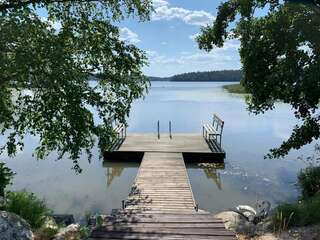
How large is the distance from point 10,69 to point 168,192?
6123 millimetres

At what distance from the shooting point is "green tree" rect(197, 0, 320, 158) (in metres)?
6.59

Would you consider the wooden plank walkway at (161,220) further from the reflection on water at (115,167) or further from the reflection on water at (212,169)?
the reflection on water at (115,167)

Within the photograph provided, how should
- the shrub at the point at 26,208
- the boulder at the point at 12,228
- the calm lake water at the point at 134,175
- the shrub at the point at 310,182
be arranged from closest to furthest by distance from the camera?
the boulder at the point at 12,228
the shrub at the point at 26,208
the shrub at the point at 310,182
the calm lake water at the point at 134,175

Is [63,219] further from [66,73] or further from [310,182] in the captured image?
[310,182]

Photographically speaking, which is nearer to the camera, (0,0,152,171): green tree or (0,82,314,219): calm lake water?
(0,0,152,171): green tree

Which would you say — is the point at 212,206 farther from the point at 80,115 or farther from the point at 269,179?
the point at 80,115

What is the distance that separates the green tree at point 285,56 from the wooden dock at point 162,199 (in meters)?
2.37

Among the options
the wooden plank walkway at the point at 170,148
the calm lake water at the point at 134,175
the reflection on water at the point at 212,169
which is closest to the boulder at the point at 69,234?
the calm lake water at the point at 134,175

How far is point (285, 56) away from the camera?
22.7 feet

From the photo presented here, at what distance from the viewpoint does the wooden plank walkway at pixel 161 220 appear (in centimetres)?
669

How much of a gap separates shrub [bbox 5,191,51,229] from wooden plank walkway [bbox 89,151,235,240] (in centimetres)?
142

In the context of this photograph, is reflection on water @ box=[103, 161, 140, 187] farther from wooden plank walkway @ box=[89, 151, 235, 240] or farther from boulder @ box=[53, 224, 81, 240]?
boulder @ box=[53, 224, 81, 240]

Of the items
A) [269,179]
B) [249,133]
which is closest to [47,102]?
[269,179]

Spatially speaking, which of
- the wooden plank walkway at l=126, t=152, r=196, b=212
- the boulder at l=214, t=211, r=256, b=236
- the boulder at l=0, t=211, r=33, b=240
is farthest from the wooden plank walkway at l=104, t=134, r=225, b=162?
the boulder at l=0, t=211, r=33, b=240
